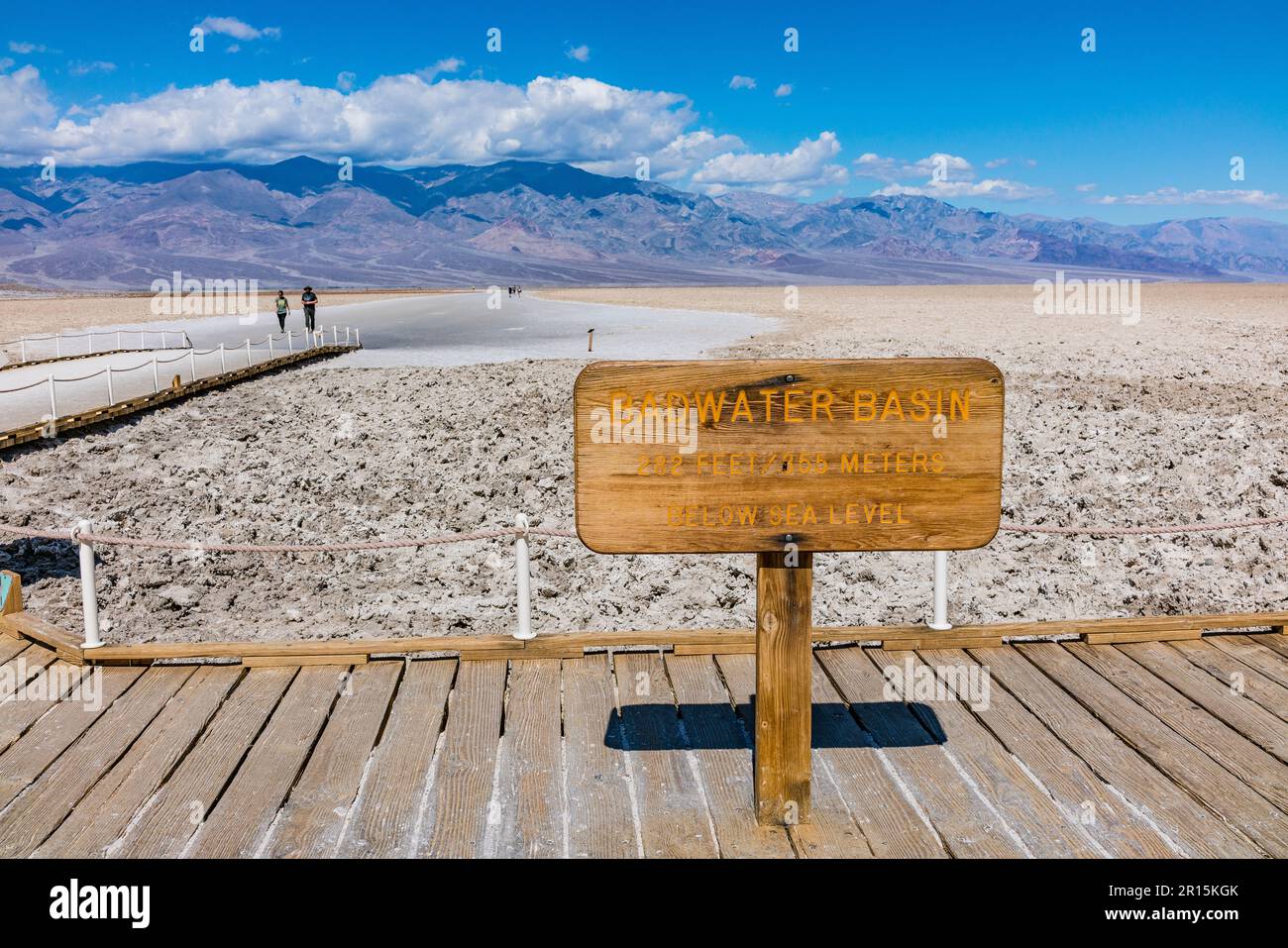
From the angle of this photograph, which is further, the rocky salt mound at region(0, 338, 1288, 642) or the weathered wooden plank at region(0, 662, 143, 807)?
the rocky salt mound at region(0, 338, 1288, 642)

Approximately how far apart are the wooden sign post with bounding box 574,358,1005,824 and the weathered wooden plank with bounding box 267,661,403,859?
1.63 metres

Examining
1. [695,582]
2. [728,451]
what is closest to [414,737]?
[728,451]

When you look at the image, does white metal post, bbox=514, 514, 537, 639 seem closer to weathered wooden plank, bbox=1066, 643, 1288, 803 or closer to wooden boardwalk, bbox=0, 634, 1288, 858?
wooden boardwalk, bbox=0, 634, 1288, 858

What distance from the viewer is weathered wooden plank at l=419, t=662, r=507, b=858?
412 cm

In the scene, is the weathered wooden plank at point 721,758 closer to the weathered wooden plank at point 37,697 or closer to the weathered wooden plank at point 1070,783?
the weathered wooden plank at point 1070,783

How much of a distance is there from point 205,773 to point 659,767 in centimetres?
207

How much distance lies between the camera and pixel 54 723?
5.23 meters

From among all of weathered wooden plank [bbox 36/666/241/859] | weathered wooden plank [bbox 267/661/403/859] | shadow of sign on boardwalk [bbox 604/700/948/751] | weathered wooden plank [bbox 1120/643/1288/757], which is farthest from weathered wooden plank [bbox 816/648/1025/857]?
weathered wooden plank [bbox 36/666/241/859]

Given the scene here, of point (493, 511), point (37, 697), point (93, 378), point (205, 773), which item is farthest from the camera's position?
point (93, 378)

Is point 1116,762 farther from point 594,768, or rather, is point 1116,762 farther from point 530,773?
point 530,773

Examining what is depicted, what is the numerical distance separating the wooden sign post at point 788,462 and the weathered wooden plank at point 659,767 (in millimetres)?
861

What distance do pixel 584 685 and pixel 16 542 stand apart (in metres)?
9.94

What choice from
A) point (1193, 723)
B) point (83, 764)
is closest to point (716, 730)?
point (1193, 723)
